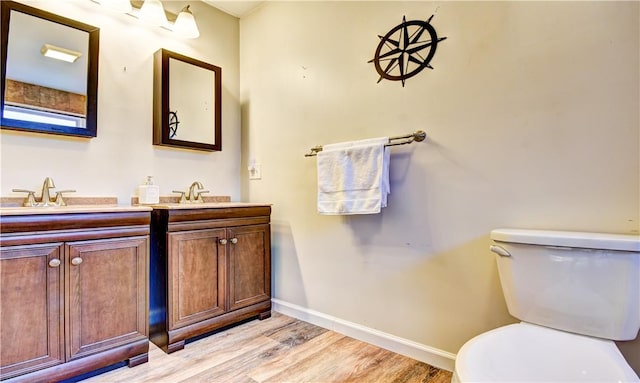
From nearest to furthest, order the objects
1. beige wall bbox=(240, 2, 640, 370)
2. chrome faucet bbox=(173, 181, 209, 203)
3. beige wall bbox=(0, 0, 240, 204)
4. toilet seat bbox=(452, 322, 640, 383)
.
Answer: toilet seat bbox=(452, 322, 640, 383)
beige wall bbox=(240, 2, 640, 370)
beige wall bbox=(0, 0, 240, 204)
chrome faucet bbox=(173, 181, 209, 203)

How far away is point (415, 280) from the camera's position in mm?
1635

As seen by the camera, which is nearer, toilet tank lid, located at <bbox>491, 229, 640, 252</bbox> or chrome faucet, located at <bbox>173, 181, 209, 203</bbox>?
toilet tank lid, located at <bbox>491, 229, 640, 252</bbox>

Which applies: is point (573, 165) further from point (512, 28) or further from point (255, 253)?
point (255, 253)

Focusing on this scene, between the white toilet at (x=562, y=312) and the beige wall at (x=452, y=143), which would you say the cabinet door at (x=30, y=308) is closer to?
the beige wall at (x=452, y=143)

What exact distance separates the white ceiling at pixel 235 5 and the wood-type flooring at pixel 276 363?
231cm

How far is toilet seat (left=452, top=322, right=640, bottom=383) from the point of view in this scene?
798mm

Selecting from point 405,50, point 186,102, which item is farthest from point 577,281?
point 186,102

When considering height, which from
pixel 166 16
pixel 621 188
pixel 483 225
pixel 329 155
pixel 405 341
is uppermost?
pixel 166 16

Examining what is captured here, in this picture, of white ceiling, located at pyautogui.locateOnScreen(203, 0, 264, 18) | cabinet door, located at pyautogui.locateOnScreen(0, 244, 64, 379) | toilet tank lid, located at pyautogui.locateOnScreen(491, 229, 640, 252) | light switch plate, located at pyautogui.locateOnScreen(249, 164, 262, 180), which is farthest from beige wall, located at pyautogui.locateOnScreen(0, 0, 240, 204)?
toilet tank lid, located at pyautogui.locateOnScreen(491, 229, 640, 252)

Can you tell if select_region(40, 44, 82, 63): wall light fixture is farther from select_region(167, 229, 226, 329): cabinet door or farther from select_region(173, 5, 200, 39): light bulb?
select_region(167, 229, 226, 329): cabinet door

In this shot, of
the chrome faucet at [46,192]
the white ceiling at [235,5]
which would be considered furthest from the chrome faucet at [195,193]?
the white ceiling at [235,5]

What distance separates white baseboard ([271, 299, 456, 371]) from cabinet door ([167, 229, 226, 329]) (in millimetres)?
511

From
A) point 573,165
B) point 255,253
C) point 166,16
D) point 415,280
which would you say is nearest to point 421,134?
point 573,165

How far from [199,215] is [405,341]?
4.27 ft
